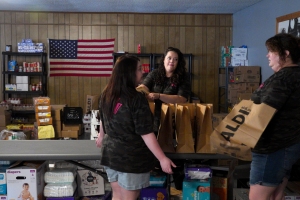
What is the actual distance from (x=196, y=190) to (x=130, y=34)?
5.56 m

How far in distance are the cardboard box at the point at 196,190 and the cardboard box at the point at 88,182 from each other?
0.70 meters

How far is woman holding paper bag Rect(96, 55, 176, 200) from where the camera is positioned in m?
1.81

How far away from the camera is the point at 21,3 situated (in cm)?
656

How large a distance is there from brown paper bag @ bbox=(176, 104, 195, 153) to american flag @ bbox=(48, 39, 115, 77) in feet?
17.7

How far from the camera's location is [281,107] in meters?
1.66

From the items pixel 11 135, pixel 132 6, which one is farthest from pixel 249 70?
pixel 11 135

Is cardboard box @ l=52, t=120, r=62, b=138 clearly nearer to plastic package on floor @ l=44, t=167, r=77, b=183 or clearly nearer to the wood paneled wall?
the wood paneled wall

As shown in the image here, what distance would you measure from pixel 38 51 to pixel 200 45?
10.9ft

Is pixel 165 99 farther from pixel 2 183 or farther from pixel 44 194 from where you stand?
pixel 2 183

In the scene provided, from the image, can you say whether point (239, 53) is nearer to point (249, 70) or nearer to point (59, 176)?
point (249, 70)

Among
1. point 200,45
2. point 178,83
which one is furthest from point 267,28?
point 178,83

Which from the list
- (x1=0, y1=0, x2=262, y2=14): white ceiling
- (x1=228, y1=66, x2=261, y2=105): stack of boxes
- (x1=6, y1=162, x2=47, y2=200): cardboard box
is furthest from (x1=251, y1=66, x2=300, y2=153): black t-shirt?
(x1=0, y1=0, x2=262, y2=14): white ceiling

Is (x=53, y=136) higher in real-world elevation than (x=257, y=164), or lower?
lower

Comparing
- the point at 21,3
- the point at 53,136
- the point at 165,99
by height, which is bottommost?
the point at 53,136
